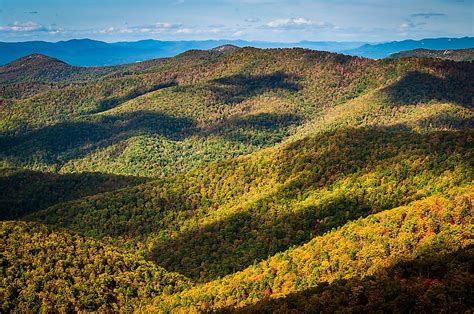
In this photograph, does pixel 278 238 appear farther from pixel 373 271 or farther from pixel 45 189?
pixel 45 189

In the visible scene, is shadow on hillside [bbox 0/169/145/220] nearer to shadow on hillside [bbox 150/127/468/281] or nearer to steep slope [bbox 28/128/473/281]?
steep slope [bbox 28/128/473/281]

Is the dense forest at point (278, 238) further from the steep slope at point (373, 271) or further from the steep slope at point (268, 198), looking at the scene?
the steep slope at point (268, 198)

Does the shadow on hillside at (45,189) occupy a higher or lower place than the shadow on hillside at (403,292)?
lower

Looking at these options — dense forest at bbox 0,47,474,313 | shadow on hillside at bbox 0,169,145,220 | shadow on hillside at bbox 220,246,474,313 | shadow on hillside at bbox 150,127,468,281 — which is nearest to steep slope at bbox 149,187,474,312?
shadow on hillside at bbox 220,246,474,313

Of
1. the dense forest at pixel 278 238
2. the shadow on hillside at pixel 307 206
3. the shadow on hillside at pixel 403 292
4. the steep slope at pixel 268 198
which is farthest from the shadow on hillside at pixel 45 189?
the shadow on hillside at pixel 403 292

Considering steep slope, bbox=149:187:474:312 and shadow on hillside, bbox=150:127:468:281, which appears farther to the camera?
shadow on hillside, bbox=150:127:468:281
